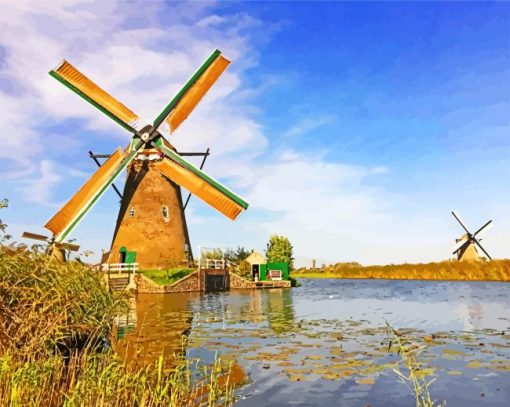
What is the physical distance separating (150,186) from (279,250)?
103 ft

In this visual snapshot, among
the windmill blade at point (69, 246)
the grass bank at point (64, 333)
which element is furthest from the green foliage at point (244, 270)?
the windmill blade at point (69, 246)

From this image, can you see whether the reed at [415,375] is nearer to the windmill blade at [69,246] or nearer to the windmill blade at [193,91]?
the windmill blade at [69,246]

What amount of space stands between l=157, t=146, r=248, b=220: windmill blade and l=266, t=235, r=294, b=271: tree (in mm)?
33087

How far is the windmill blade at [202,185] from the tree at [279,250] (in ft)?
109

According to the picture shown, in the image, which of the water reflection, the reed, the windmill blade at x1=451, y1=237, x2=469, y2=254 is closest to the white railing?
the water reflection

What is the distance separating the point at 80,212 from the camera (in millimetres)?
26828

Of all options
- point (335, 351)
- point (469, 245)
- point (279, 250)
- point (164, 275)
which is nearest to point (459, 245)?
point (469, 245)

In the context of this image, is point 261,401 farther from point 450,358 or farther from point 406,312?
point 406,312

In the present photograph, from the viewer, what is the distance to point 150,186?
3369 cm

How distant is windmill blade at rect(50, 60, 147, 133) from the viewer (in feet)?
92.8

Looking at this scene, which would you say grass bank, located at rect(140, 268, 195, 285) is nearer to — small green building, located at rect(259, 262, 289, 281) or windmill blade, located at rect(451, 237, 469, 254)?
small green building, located at rect(259, 262, 289, 281)

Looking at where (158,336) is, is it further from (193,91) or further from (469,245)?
(469,245)

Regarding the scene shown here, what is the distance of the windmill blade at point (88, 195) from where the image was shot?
86.2ft

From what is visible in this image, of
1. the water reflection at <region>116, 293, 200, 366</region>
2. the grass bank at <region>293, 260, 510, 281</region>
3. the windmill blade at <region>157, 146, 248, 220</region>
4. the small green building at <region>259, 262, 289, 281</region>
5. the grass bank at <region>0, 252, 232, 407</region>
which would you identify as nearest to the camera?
the grass bank at <region>0, 252, 232, 407</region>
